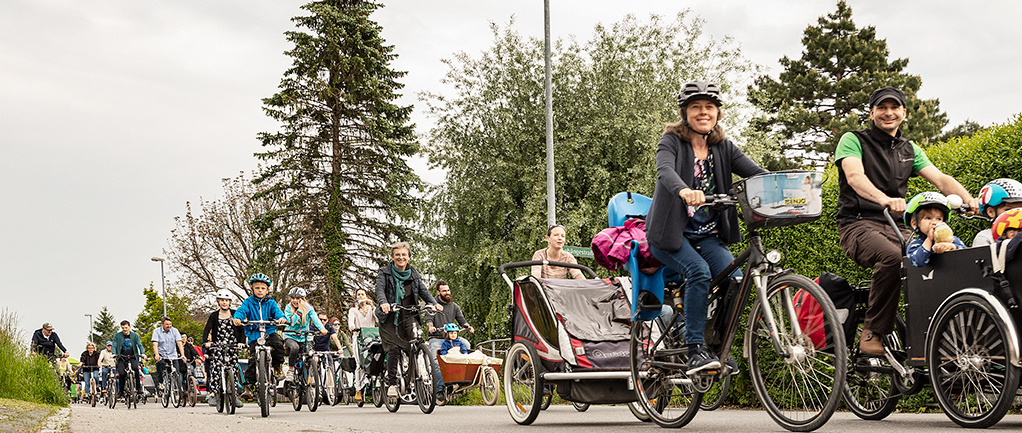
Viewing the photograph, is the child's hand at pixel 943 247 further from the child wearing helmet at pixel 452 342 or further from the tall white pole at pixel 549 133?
the tall white pole at pixel 549 133

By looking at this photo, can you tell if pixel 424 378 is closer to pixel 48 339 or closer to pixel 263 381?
pixel 263 381

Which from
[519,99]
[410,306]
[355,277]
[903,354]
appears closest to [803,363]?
[903,354]

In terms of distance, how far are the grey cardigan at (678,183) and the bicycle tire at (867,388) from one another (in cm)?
118

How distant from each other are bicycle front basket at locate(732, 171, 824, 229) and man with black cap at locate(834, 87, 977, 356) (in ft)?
3.34

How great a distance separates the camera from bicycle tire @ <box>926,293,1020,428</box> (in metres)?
5.63

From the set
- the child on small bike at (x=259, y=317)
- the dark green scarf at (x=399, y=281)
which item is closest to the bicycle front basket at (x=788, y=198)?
the dark green scarf at (x=399, y=281)

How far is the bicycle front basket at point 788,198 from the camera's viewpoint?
571cm

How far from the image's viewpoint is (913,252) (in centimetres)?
629

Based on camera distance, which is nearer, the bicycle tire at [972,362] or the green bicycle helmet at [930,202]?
the bicycle tire at [972,362]

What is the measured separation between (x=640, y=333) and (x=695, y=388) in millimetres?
784

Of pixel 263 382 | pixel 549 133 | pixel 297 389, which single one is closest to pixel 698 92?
pixel 263 382

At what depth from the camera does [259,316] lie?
547 inches

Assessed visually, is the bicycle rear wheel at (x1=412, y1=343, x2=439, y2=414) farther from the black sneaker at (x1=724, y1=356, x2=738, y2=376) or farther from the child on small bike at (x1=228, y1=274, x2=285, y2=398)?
the black sneaker at (x1=724, y1=356, x2=738, y2=376)

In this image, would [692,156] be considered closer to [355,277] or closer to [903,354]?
[903,354]
